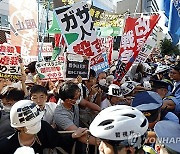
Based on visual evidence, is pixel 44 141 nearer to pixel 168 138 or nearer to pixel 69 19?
pixel 168 138

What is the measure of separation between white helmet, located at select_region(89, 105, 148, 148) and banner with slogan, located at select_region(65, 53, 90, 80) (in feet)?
9.60

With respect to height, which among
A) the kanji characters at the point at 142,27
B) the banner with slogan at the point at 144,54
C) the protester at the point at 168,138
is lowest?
the protester at the point at 168,138

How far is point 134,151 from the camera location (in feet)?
5.58

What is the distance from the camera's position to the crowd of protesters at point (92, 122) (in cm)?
173

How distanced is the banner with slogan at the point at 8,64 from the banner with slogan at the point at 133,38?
6.89 ft

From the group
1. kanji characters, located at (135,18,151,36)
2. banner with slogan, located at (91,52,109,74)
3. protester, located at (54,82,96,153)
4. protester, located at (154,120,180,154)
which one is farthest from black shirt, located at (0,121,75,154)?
kanji characters, located at (135,18,151,36)

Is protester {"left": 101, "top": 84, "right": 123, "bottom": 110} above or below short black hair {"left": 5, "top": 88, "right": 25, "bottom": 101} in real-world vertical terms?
below

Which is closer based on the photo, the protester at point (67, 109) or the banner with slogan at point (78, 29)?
the protester at point (67, 109)

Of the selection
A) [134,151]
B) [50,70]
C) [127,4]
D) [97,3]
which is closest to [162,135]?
[134,151]

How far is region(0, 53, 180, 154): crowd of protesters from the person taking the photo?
173cm

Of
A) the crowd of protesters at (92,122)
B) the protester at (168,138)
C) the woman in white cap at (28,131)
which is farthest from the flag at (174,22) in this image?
the protester at (168,138)

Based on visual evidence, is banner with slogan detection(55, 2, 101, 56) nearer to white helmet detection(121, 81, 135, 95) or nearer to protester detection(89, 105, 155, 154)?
white helmet detection(121, 81, 135, 95)

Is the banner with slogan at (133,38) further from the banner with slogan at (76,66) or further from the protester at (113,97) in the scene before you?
the protester at (113,97)

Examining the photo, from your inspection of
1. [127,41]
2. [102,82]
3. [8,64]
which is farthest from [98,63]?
[8,64]
